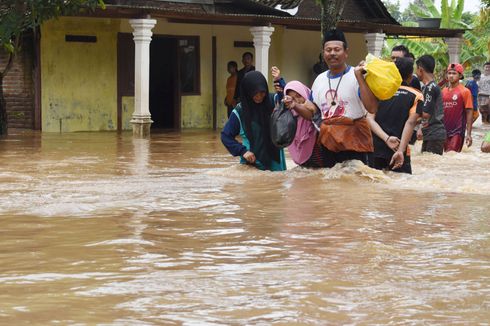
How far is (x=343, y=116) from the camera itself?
9.72 meters

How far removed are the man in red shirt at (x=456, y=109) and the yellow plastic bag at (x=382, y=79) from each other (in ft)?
13.2

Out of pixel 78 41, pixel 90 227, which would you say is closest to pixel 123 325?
pixel 90 227

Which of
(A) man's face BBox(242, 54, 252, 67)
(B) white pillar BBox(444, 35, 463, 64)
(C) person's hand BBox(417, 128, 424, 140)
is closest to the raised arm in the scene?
(C) person's hand BBox(417, 128, 424, 140)

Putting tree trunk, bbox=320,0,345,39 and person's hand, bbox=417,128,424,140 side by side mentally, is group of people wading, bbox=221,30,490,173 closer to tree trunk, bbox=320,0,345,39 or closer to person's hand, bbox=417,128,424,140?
person's hand, bbox=417,128,424,140

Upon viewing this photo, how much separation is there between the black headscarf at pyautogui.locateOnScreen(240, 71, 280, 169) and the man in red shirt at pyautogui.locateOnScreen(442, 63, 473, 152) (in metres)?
3.44

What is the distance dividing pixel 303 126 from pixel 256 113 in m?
0.61

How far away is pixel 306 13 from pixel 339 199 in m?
16.8

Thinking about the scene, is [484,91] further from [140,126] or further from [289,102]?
[289,102]

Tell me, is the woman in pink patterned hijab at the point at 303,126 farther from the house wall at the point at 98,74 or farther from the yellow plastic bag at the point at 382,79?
the house wall at the point at 98,74

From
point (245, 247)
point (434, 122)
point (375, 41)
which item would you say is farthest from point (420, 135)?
point (375, 41)

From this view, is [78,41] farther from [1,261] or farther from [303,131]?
[1,261]

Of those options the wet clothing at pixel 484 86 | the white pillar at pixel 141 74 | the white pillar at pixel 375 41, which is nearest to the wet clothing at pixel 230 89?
the white pillar at pixel 141 74

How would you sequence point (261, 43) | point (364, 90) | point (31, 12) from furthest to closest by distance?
1. point (261, 43)
2. point (31, 12)
3. point (364, 90)

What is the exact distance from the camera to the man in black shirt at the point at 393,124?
32.9 ft
